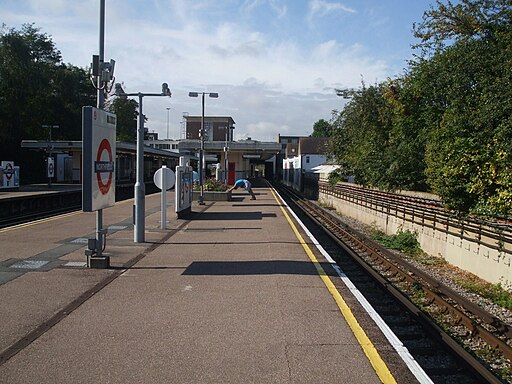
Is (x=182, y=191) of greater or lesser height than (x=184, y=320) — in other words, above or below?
above

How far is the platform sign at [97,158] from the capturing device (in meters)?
9.41

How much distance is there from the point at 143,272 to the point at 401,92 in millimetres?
20624

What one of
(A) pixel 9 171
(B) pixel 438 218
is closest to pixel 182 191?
(B) pixel 438 218

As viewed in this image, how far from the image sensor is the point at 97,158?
981cm

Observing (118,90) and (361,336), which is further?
(118,90)

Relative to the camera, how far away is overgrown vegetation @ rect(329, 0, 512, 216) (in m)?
13.7

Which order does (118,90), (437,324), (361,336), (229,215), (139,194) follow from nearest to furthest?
(361,336) < (437,324) < (139,194) < (118,90) < (229,215)

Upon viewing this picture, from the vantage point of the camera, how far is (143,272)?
9547mm

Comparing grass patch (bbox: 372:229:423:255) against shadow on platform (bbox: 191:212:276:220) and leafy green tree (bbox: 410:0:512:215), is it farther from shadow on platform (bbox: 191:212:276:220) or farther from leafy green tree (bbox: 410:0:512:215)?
shadow on platform (bbox: 191:212:276:220)

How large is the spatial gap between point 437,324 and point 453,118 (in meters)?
11.5

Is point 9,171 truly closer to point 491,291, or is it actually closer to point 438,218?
point 438,218

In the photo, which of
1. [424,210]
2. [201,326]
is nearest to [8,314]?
[201,326]

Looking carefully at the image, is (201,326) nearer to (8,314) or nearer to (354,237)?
(8,314)

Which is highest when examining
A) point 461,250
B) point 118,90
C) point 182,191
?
point 118,90
